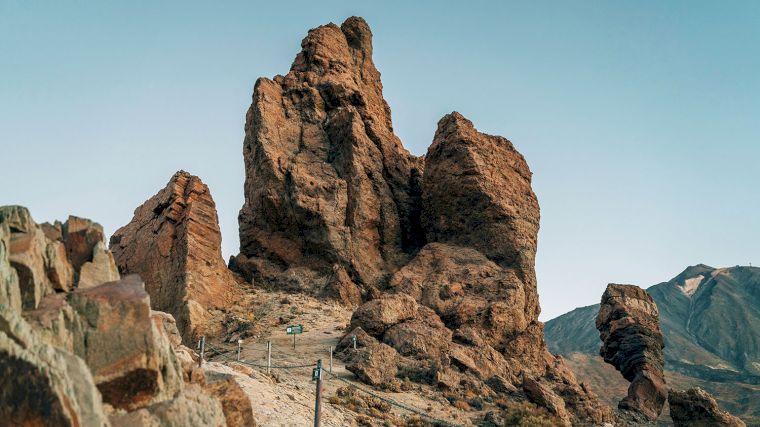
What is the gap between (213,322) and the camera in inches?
1235

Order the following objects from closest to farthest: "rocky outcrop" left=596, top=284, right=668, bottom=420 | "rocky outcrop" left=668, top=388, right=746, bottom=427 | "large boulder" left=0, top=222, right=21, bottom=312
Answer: "large boulder" left=0, top=222, right=21, bottom=312 < "rocky outcrop" left=668, top=388, right=746, bottom=427 < "rocky outcrop" left=596, top=284, right=668, bottom=420

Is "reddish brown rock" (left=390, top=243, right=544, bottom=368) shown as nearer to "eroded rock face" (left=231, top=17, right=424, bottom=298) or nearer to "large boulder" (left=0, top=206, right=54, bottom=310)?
"eroded rock face" (left=231, top=17, right=424, bottom=298)

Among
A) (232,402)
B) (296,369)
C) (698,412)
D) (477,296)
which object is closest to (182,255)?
(296,369)

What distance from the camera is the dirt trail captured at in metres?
18.2

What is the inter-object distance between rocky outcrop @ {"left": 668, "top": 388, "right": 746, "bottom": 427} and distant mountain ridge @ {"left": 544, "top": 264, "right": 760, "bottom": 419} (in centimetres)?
5024

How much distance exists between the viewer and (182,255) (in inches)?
1268

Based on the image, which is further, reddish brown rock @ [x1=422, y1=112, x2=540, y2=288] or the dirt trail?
reddish brown rock @ [x1=422, y1=112, x2=540, y2=288]

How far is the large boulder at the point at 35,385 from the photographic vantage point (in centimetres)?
698

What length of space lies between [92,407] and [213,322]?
24.3 meters

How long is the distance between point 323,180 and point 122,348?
30510 mm

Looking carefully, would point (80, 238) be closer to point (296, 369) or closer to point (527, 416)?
point (296, 369)

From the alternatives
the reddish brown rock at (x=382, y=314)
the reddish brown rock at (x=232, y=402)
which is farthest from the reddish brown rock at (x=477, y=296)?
the reddish brown rock at (x=232, y=402)

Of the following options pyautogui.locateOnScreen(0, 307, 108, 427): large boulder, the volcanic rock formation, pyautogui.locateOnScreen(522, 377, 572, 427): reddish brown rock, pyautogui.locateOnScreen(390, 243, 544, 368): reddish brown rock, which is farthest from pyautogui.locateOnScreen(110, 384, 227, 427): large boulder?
pyautogui.locateOnScreen(390, 243, 544, 368): reddish brown rock

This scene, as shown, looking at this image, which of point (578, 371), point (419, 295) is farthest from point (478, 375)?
point (578, 371)
